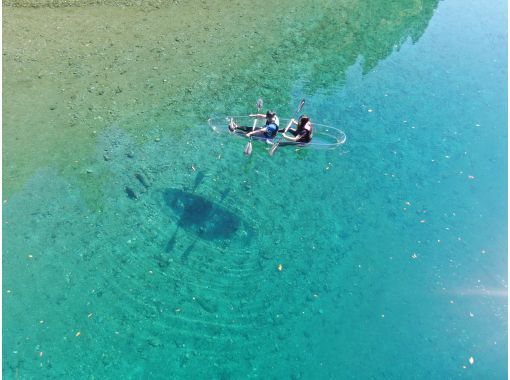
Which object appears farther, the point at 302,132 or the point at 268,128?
the point at 302,132

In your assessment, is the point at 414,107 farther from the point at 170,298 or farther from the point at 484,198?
the point at 170,298

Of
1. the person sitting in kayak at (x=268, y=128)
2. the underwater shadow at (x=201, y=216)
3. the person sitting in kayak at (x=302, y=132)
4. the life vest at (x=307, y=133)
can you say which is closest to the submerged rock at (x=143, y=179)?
the underwater shadow at (x=201, y=216)

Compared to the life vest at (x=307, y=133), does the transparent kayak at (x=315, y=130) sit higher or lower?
lower

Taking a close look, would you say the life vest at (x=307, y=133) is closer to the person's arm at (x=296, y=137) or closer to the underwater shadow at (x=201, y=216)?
the person's arm at (x=296, y=137)

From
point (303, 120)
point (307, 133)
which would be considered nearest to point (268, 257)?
point (307, 133)

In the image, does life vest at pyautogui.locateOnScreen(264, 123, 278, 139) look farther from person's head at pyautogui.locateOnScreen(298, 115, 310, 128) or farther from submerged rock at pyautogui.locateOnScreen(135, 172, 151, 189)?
submerged rock at pyautogui.locateOnScreen(135, 172, 151, 189)

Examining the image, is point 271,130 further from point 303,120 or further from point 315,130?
point 315,130

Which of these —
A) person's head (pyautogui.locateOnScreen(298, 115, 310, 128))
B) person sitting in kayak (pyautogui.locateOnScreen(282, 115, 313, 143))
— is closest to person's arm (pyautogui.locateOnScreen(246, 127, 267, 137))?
person sitting in kayak (pyautogui.locateOnScreen(282, 115, 313, 143))
